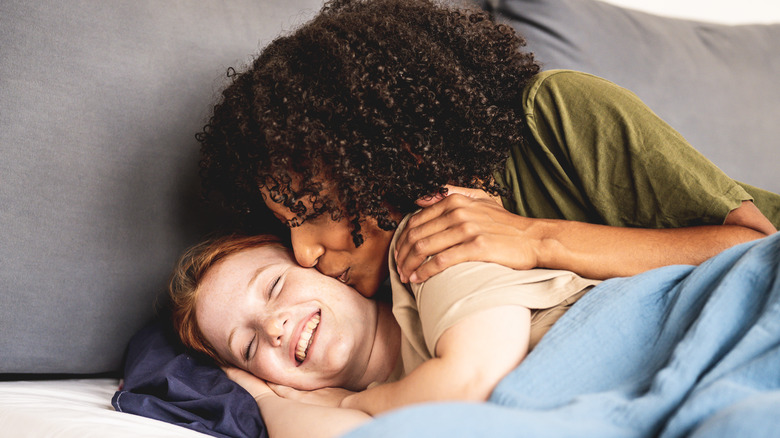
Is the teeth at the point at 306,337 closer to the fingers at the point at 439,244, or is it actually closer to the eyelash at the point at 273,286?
the eyelash at the point at 273,286

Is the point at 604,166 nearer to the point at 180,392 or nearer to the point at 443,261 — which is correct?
the point at 443,261

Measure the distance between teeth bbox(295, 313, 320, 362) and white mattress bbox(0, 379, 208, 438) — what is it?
24 centimetres

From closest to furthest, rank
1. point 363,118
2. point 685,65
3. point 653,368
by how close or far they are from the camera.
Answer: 1. point 653,368
2. point 363,118
3. point 685,65

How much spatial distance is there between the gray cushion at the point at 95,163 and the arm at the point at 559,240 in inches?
20.9

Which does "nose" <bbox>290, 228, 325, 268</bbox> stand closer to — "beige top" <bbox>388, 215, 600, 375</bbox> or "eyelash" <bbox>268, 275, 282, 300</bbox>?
"eyelash" <bbox>268, 275, 282, 300</bbox>

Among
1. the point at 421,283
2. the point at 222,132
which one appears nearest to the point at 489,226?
the point at 421,283

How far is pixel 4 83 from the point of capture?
3.26 ft

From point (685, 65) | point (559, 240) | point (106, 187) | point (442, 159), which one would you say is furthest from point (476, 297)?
point (685, 65)

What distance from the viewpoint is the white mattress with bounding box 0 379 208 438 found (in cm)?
69

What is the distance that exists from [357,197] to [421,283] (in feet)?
0.64

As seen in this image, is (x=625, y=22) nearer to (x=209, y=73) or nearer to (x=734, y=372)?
(x=209, y=73)

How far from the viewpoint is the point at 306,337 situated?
3.25 ft

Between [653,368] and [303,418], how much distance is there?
0.48 m

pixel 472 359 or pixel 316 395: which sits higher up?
pixel 472 359
